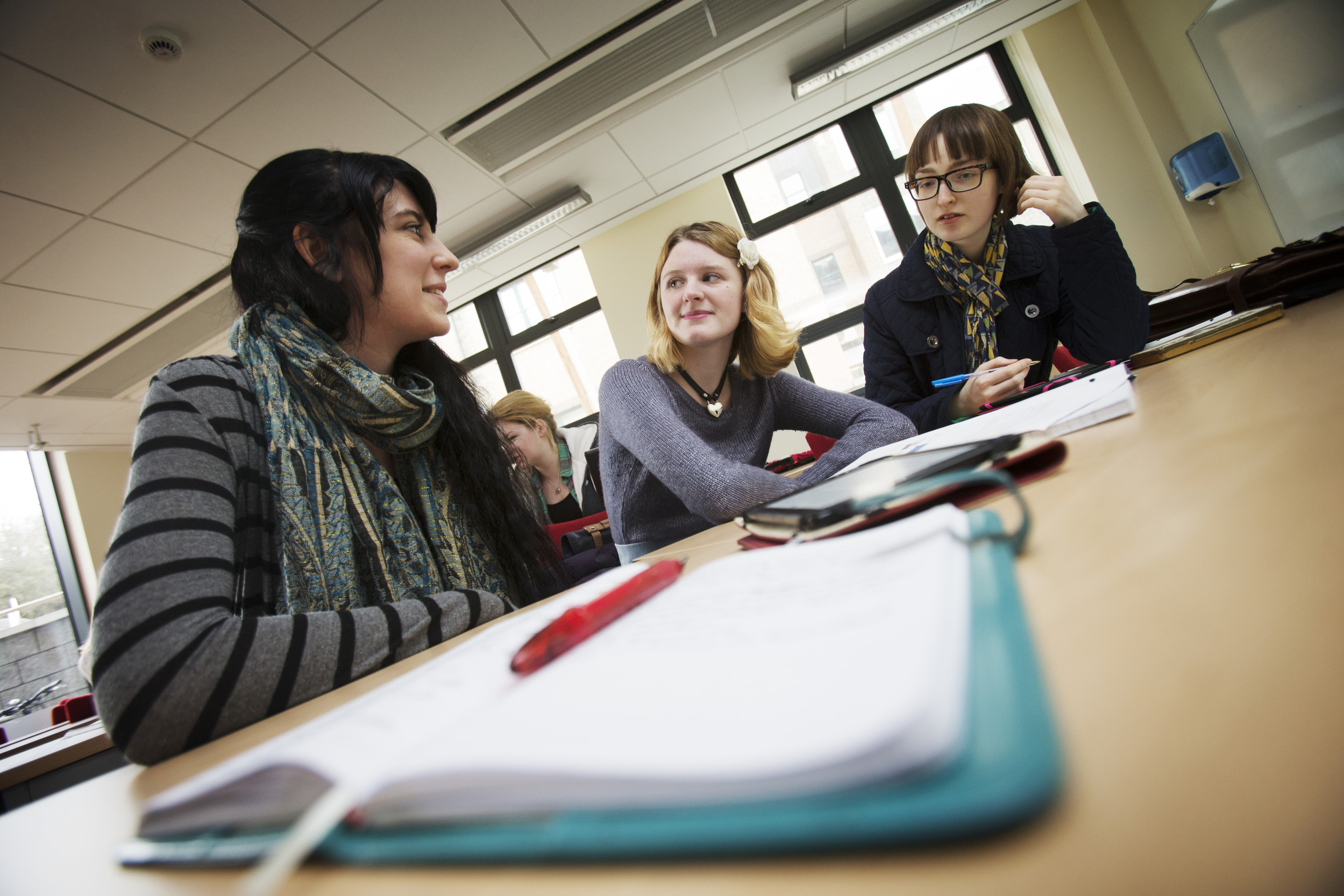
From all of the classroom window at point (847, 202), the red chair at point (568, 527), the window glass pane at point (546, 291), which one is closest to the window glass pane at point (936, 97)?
the classroom window at point (847, 202)

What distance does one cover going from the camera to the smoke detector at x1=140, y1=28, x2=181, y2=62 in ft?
6.79

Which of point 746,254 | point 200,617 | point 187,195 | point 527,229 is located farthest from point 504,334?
point 200,617

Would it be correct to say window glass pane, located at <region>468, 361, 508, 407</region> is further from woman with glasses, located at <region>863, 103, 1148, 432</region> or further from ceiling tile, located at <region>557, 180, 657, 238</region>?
woman with glasses, located at <region>863, 103, 1148, 432</region>

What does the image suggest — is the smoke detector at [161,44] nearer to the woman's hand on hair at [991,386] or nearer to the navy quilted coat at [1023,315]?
the navy quilted coat at [1023,315]

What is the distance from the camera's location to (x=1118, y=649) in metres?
0.18

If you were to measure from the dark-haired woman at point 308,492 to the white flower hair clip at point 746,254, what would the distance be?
75 centimetres

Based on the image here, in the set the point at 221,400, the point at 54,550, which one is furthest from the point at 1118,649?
the point at 54,550

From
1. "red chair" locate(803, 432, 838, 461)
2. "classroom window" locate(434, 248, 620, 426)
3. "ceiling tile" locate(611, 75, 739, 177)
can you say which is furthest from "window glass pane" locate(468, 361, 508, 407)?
"red chair" locate(803, 432, 838, 461)

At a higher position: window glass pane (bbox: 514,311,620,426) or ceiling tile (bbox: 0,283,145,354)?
ceiling tile (bbox: 0,283,145,354)

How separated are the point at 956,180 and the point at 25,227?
3922mm

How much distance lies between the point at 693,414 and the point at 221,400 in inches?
35.5

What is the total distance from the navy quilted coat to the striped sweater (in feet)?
3.93

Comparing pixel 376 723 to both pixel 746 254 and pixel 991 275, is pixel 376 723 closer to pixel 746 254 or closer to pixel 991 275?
pixel 746 254

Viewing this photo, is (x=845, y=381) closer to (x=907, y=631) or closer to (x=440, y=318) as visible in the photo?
(x=440, y=318)
